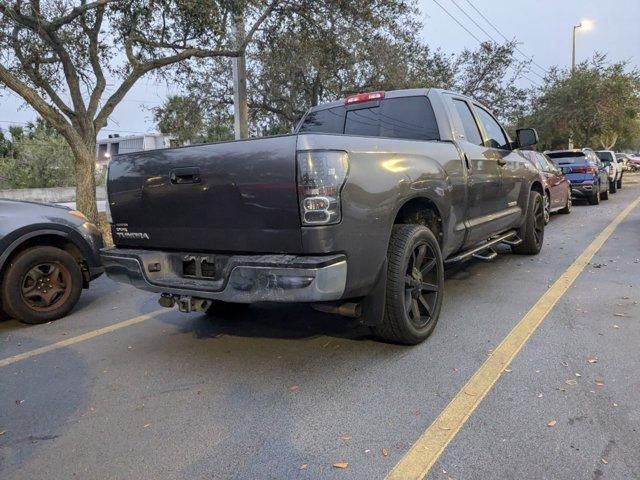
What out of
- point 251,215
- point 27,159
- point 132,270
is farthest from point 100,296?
point 27,159

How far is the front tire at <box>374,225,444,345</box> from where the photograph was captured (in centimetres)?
366

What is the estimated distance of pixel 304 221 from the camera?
309 centimetres

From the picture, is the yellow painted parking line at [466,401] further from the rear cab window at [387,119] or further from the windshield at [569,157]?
the windshield at [569,157]

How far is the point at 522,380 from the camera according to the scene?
10.9 ft

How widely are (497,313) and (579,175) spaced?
465 inches

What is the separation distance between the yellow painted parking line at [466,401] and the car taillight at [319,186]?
1293 mm

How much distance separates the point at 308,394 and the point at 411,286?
118 centimetres

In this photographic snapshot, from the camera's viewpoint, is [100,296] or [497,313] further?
[100,296]

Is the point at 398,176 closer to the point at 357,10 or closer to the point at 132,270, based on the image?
the point at 132,270

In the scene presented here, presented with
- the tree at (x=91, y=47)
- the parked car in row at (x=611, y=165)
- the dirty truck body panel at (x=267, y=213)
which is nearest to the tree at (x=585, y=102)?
the parked car in row at (x=611, y=165)

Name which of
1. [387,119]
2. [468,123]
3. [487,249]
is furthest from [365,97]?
[487,249]

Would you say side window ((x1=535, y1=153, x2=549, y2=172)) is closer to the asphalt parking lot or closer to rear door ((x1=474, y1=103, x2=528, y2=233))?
rear door ((x1=474, y1=103, x2=528, y2=233))

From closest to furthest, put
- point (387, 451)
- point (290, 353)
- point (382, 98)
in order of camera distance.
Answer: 1. point (387, 451)
2. point (290, 353)
3. point (382, 98)

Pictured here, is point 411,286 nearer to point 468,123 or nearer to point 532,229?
point 468,123
